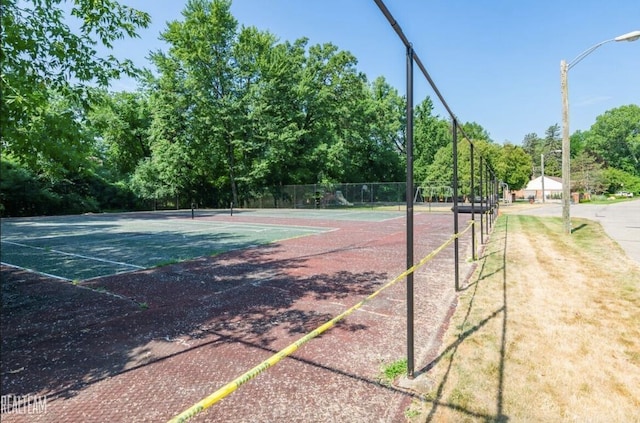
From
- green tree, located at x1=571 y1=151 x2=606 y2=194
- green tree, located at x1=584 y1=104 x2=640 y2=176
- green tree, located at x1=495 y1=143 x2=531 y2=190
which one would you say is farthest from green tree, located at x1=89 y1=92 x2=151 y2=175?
green tree, located at x1=584 y1=104 x2=640 y2=176

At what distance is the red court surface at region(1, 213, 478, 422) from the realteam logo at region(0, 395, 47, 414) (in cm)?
4

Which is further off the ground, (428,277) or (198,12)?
(198,12)

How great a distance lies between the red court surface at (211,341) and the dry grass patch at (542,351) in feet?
1.01

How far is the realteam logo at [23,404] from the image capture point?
2682 mm

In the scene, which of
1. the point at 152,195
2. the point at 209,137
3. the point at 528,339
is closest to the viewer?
the point at 528,339

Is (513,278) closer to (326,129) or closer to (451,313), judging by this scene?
(451,313)

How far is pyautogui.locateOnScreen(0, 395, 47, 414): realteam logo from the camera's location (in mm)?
2682

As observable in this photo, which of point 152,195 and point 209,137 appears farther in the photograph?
point 209,137

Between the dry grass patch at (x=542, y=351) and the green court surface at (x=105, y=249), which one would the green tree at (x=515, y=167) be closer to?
the green court surface at (x=105, y=249)

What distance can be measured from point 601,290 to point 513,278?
4.21 ft

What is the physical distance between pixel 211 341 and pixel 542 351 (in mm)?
3430

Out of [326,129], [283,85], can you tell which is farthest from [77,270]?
[326,129]

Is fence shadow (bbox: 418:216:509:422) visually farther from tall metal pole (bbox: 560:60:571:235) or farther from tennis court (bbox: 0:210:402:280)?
tall metal pole (bbox: 560:60:571:235)

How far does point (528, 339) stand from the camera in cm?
384
